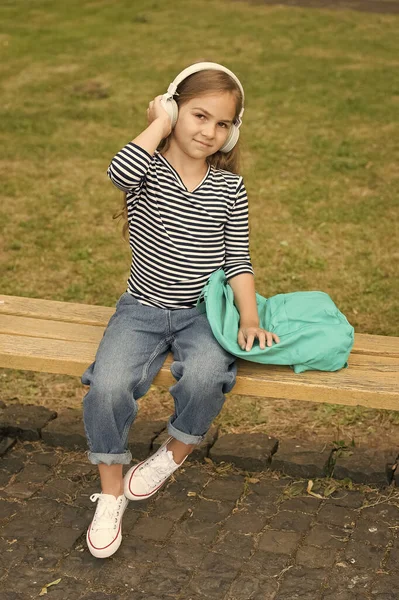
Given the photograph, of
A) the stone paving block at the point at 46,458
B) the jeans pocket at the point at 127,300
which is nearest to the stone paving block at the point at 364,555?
the jeans pocket at the point at 127,300

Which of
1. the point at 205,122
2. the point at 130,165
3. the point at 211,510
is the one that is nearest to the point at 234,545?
the point at 211,510

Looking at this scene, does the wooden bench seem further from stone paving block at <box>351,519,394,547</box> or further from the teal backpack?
stone paving block at <box>351,519,394,547</box>

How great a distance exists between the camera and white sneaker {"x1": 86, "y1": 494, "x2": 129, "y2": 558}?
348 cm

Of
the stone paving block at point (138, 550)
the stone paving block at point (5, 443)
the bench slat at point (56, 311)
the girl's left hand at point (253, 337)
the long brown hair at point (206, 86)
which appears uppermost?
the long brown hair at point (206, 86)

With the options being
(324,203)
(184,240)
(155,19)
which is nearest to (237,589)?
(184,240)

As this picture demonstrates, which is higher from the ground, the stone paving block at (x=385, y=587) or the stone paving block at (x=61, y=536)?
the stone paving block at (x=385, y=587)

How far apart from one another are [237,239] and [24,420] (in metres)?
1.37

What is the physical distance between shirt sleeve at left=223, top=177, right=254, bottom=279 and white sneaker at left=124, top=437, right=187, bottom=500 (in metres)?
0.74

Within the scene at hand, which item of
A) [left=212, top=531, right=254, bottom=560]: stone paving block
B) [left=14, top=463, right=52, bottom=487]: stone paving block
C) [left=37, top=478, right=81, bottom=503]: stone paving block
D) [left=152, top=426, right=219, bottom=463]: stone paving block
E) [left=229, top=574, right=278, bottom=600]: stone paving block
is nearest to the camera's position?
[left=229, top=574, right=278, bottom=600]: stone paving block

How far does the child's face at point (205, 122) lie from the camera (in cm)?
362

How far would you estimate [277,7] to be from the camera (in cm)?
1304

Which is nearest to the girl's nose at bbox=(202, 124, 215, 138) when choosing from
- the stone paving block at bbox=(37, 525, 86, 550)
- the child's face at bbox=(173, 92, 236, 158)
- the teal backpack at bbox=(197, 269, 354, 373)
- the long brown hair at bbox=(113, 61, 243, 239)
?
the child's face at bbox=(173, 92, 236, 158)

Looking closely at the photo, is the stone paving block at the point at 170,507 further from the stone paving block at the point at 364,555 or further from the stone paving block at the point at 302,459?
the stone paving block at the point at 364,555

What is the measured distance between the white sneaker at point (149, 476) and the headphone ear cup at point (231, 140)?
3.92 ft
